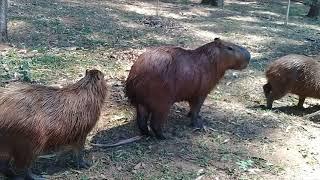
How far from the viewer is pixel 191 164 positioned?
16.2 ft

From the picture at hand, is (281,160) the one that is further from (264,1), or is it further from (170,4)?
(264,1)

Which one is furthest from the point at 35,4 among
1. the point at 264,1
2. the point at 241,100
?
the point at 264,1

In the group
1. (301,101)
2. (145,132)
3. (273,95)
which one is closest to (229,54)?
(145,132)

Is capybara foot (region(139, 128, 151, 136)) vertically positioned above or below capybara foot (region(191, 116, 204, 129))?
above

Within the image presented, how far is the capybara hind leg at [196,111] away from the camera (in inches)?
229

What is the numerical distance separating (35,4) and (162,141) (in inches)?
323

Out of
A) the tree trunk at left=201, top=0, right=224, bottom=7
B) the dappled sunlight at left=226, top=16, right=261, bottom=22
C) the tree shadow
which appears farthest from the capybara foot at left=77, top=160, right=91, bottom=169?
the tree trunk at left=201, top=0, right=224, bottom=7

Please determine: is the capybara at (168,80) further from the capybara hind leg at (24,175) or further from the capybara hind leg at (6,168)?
the capybara hind leg at (6,168)

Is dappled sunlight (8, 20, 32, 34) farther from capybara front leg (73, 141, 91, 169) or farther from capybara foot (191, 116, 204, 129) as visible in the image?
capybara front leg (73, 141, 91, 169)

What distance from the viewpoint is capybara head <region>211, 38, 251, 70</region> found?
19.5 ft

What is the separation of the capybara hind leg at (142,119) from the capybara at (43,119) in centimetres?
73

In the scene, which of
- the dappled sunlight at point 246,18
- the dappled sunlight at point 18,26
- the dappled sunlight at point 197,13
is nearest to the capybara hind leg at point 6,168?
the dappled sunlight at point 18,26

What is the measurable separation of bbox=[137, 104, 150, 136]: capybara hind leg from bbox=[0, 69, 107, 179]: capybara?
726 mm

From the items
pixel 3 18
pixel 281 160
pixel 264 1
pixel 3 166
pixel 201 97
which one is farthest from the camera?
pixel 264 1
